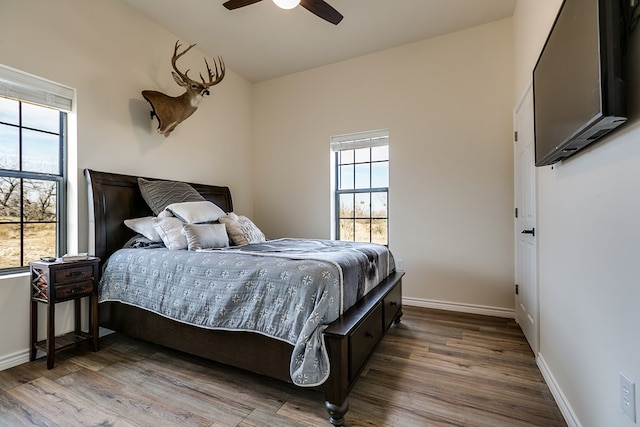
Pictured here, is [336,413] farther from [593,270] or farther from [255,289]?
[593,270]

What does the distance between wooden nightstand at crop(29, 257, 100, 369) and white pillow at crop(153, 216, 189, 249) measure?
50 centimetres

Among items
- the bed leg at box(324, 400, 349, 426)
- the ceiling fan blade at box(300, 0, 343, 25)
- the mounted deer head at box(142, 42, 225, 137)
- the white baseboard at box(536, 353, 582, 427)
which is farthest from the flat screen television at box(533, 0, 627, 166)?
the mounted deer head at box(142, 42, 225, 137)

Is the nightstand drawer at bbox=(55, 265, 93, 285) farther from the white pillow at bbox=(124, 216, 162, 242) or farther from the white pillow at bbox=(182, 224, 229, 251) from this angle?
the white pillow at bbox=(182, 224, 229, 251)

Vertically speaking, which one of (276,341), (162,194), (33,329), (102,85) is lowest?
(33,329)

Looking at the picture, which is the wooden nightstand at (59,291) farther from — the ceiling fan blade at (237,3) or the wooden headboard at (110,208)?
the ceiling fan blade at (237,3)

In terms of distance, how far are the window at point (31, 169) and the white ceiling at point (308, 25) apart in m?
1.30

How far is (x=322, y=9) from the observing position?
7.85 feet

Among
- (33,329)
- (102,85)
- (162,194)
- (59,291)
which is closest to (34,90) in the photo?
(102,85)

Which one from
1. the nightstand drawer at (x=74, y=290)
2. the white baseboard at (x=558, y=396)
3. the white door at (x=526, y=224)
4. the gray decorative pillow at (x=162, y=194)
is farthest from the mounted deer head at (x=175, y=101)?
the white baseboard at (x=558, y=396)

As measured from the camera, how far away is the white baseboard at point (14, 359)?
2107 millimetres

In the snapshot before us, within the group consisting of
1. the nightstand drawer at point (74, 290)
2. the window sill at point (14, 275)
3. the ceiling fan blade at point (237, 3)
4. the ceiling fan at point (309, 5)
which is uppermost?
the ceiling fan blade at point (237, 3)

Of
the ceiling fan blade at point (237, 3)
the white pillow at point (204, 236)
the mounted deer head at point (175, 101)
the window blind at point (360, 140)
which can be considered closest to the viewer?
the ceiling fan blade at point (237, 3)

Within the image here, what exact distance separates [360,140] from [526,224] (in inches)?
82.6

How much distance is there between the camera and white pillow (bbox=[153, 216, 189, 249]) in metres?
2.44
